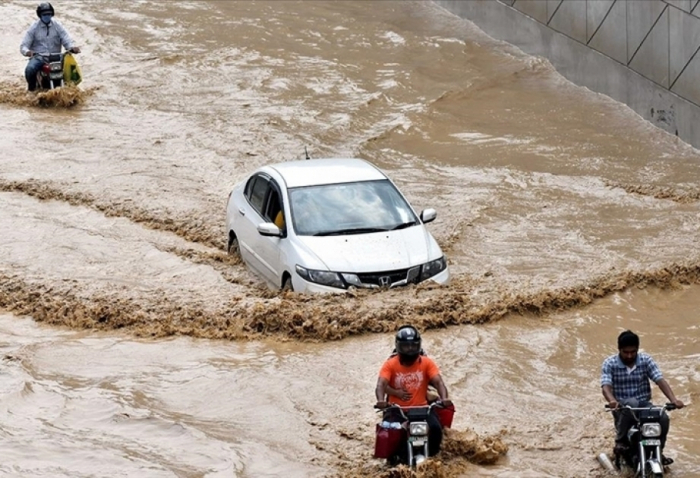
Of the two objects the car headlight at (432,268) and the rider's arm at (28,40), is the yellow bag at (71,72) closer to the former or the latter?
the rider's arm at (28,40)

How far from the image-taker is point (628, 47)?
21.5 meters

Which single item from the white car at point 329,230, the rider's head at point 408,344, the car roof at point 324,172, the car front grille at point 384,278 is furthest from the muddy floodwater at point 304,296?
the car roof at point 324,172

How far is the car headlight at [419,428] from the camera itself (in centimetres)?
952

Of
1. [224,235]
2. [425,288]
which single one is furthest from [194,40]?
[425,288]

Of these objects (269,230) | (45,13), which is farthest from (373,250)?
(45,13)

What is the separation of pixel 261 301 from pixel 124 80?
11914 mm

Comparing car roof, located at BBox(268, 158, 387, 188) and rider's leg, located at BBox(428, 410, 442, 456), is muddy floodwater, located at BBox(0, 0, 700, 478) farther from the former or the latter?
car roof, located at BBox(268, 158, 387, 188)

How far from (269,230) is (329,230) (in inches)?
23.7

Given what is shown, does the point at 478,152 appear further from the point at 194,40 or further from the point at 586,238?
the point at 194,40

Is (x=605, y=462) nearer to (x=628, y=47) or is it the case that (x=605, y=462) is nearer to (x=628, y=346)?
(x=628, y=346)

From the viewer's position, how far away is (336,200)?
1448 cm

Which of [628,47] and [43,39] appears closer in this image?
[628,47]

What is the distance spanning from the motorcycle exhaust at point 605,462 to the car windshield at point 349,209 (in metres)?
4.42

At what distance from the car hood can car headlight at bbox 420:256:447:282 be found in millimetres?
50
